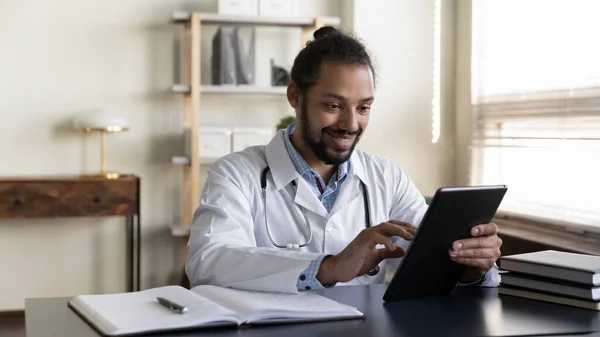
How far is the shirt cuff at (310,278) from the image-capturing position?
64.5 inches

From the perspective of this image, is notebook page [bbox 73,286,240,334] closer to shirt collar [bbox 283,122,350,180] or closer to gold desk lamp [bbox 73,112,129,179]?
shirt collar [bbox 283,122,350,180]

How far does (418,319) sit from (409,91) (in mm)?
3041

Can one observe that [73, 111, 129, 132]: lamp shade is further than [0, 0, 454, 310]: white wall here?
No

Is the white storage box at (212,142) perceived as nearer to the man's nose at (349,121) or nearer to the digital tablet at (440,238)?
the man's nose at (349,121)

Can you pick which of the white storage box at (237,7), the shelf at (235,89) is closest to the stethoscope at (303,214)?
the shelf at (235,89)

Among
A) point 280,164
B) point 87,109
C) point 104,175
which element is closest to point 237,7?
point 87,109

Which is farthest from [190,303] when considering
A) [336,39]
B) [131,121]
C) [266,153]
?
[131,121]

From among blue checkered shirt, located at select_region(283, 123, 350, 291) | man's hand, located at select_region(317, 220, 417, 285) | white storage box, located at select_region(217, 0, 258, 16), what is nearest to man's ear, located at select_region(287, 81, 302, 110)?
blue checkered shirt, located at select_region(283, 123, 350, 291)

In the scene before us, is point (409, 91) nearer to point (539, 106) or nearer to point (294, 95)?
point (539, 106)

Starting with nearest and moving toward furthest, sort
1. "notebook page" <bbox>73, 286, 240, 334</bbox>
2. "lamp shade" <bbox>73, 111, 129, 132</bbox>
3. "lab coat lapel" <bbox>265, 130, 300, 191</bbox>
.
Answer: "notebook page" <bbox>73, 286, 240, 334</bbox>, "lab coat lapel" <bbox>265, 130, 300, 191</bbox>, "lamp shade" <bbox>73, 111, 129, 132</bbox>

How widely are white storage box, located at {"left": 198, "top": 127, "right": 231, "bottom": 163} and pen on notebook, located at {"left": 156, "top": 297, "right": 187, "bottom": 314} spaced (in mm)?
2661

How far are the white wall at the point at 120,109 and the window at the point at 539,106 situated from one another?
0.41 m

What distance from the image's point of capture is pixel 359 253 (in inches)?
64.1

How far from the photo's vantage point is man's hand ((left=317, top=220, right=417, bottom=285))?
1.62 metres
